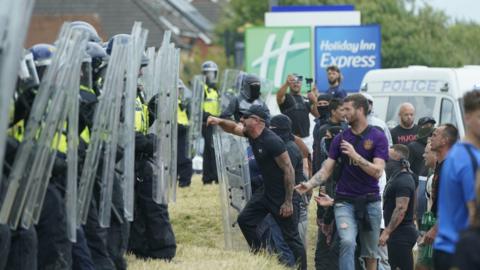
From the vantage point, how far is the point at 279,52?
31953mm

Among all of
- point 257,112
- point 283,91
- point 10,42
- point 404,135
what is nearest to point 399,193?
point 257,112

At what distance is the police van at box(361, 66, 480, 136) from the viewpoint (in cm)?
1861

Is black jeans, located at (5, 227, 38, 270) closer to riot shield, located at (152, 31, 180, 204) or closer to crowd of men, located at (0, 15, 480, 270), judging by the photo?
crowd of men, located at (0, 15, 480, 270)

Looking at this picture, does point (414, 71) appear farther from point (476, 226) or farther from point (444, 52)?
point (444, 52)

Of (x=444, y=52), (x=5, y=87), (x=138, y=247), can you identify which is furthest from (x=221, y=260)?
(x=444, y=52)

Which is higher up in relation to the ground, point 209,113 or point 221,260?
point 209,113

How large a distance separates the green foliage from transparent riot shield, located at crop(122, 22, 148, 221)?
44.7 metres

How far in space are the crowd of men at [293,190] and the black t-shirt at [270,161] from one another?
0.01 meters

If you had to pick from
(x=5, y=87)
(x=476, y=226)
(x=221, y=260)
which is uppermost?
(x=5, y=87)

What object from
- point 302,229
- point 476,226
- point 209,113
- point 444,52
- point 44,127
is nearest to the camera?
point 476,226

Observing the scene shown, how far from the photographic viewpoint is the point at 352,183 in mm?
13648

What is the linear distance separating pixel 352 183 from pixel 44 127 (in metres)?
4.24

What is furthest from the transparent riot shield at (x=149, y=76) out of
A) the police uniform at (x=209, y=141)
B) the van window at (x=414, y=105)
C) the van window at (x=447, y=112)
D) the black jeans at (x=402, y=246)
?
the police uniform at (x=209, y=141)

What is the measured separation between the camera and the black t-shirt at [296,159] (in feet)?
49.3
